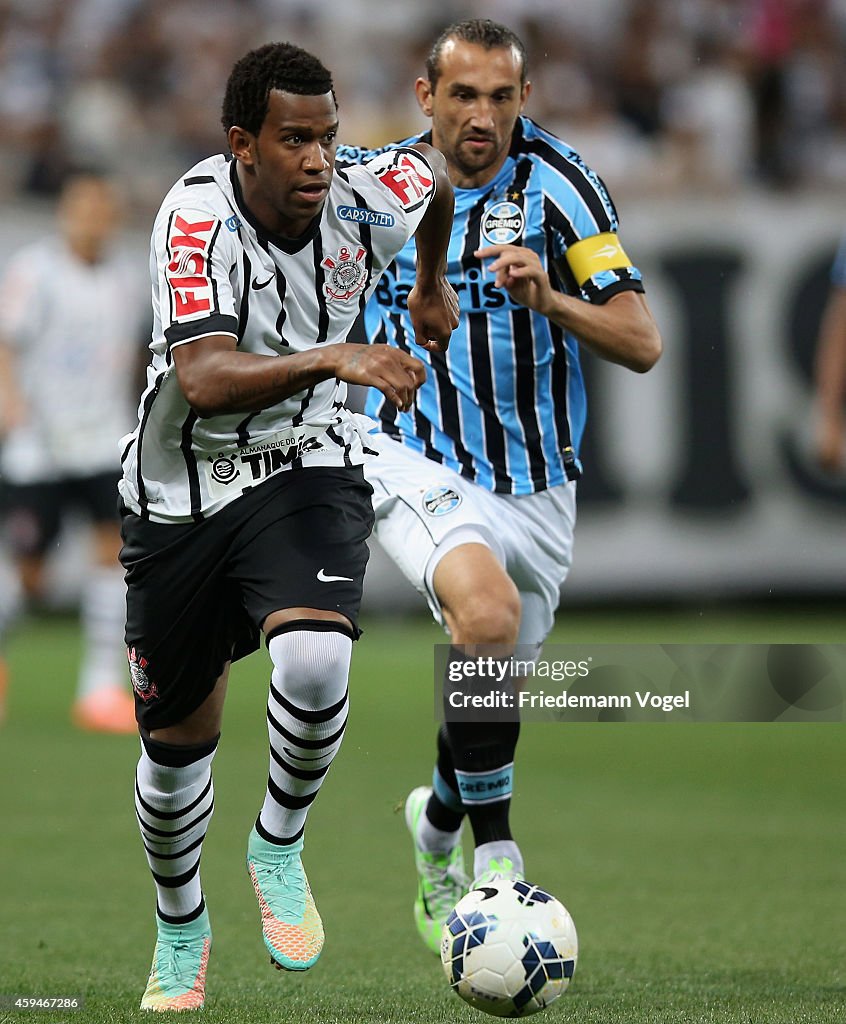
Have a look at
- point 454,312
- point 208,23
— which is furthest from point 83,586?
point 454,312

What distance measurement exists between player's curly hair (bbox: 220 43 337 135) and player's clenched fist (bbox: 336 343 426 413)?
637mm

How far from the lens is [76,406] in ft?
30.3

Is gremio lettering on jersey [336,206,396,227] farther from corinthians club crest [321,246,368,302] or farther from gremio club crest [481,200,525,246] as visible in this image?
gremio club crest [481,200,525,246]

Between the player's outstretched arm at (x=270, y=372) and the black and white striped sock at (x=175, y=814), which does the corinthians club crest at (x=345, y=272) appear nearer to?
the player's outstretched arm at (x=270, y=372)

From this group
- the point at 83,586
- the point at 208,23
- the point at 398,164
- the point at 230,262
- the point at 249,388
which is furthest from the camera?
the point at 208,23

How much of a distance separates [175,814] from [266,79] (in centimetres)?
169

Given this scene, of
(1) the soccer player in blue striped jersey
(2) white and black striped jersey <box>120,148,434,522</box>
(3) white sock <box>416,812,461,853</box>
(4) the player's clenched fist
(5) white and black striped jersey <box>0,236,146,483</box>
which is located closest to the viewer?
(4) the player's clenched fist

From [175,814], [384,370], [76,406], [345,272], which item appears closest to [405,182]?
[345,272]

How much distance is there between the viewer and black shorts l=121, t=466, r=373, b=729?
3889 millimetres

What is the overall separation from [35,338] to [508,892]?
233 inches

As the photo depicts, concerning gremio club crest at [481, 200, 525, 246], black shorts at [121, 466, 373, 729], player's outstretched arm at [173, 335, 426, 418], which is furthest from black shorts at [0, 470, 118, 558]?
player's outstretched arm at [173, 335, 426, 418]

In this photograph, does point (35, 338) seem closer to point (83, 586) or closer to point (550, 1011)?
point (83, 586)

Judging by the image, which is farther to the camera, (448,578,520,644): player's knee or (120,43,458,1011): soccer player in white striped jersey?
(448,578,520,644): player's knee

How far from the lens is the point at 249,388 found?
11.5 feet
